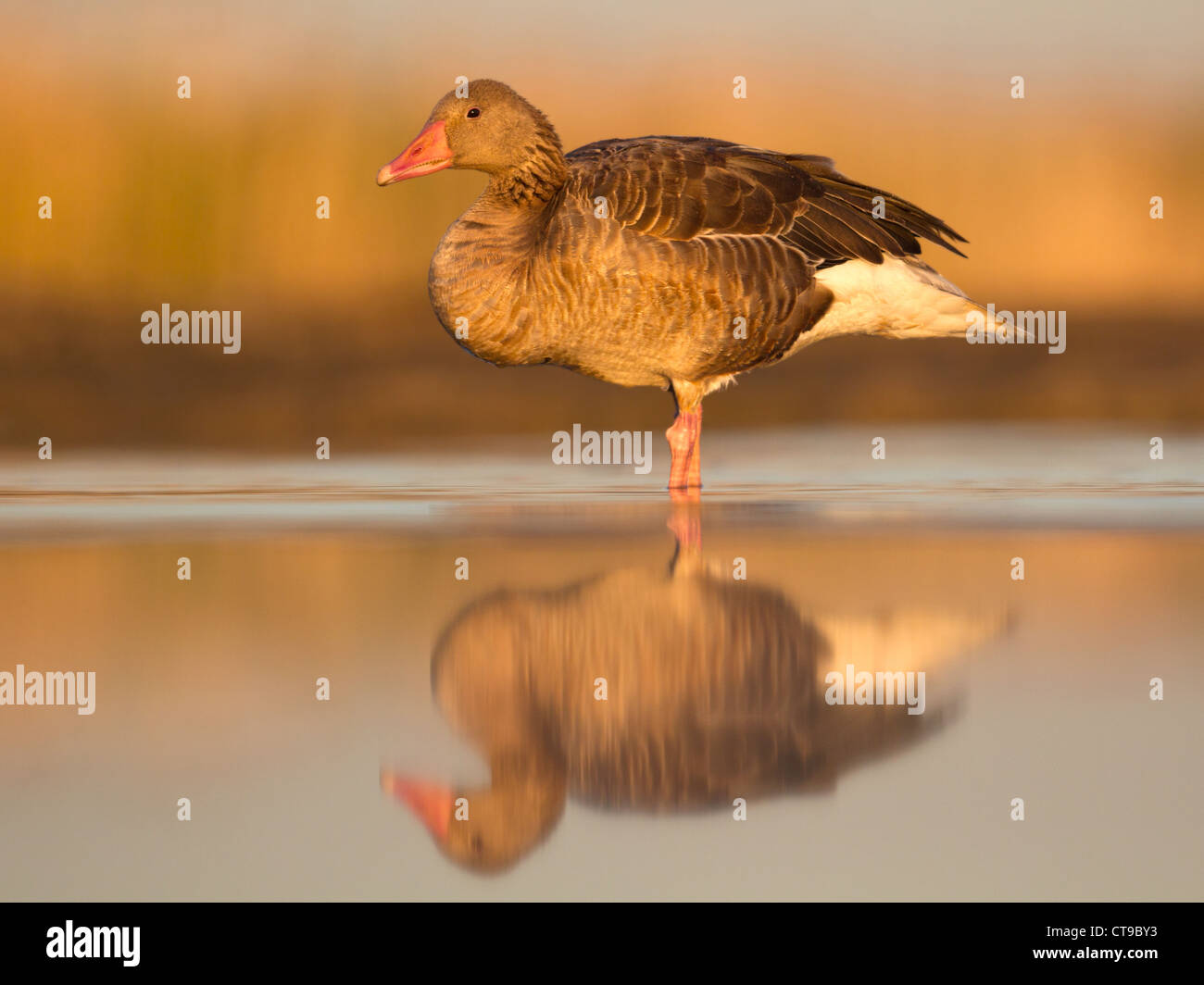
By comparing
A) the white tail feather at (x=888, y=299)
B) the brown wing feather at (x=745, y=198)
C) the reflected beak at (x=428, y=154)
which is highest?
the reflected beak at (x=428, y=154)

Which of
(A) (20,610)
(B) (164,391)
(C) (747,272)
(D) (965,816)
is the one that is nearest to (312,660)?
(A) (20,610)

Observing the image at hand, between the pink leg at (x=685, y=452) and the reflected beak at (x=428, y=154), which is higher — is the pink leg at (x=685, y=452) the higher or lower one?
the lower one

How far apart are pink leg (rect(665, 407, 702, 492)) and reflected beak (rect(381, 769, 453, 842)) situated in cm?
528

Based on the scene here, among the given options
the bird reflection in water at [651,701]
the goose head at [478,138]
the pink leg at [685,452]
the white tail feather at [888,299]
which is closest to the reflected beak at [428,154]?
the goose head at [478,138]

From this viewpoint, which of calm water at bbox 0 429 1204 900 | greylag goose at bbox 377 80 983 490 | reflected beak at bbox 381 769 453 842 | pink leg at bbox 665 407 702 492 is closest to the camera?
calm water at bbox 0 429 1204 900

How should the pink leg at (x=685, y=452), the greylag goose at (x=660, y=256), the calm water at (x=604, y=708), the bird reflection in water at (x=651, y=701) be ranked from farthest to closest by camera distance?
the pink leg at (x=685, y=452), the greylag goose at (x=660, y=256), the bird reflection in water at (x=651, y=701), the calm water at (x=604, y=708)

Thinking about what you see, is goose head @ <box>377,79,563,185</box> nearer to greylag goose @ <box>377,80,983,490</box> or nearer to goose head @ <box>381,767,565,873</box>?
greylag goose @ <box>377,80,983,490</box>

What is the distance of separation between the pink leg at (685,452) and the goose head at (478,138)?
1.68m

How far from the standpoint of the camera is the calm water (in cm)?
298

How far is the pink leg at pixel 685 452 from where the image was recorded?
340 inches

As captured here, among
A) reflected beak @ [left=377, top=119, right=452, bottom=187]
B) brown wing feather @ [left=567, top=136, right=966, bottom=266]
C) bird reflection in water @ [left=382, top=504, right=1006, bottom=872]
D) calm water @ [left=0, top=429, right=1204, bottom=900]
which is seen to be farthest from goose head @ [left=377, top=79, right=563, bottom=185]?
bird reflection in water @ [left=382, top=504, right=1006, bottom=872]

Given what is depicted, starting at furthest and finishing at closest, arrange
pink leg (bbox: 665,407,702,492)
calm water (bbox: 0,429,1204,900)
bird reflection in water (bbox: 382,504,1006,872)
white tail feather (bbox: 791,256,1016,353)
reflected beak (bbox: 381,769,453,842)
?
white tail feather (bbox: 791,256,1016,353)
pink leg (bbox: 665,407,702,492)
bird reflection in water (bbox: 382,504,1006,872)
reflected beak (bbox: 381,769,453,842)
calm water (bbox: 0,429,1204,900)

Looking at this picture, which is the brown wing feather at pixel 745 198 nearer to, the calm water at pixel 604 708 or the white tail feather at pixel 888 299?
the white tail feather at pixel 888 299
